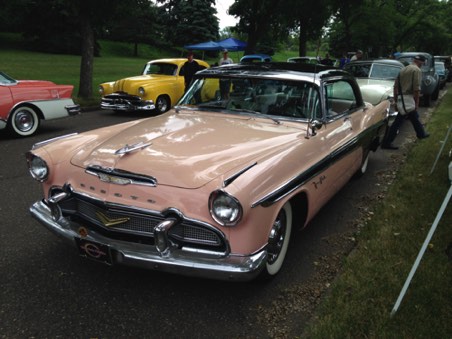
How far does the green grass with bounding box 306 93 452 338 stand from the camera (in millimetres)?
2490

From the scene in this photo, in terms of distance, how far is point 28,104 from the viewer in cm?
776

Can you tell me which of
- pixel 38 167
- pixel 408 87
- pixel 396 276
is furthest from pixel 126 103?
pixel 396 276

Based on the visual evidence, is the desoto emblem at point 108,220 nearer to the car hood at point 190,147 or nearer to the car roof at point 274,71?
the car hood at point 190,147

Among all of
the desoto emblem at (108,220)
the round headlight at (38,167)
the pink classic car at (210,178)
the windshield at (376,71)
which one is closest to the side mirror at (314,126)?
the pink classic car at (210,178)

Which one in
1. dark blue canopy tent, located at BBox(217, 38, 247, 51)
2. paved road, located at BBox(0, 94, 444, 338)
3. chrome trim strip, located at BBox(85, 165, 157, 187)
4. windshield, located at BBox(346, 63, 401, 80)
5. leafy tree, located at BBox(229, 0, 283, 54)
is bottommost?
paved road, located at BBox(0, 94, 444, 338)

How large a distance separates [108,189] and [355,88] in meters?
3.63

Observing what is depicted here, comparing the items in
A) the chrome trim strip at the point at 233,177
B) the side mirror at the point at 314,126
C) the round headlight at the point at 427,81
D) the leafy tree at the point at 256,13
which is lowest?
the chrome trim strip at the point at 233,177

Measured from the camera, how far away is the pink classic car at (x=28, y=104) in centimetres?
747

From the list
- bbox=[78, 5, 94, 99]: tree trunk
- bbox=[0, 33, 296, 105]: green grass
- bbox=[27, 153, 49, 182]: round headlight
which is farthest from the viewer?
bbox=[0, 33, 296, 105]: green grass

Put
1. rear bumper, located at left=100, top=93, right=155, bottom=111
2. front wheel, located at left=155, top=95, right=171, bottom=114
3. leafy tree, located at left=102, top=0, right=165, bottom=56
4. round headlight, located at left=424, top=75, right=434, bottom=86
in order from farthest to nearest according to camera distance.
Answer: leafy tree, located at left=102, top=0, right=165, bottom=56
round headlight, located at left=424, top=75, right=434, bottom=86
front wheel, located at left=155, top=95, right=171, bottom=114
rear bumper, located at left=100, top=93, right=155, bottom=111

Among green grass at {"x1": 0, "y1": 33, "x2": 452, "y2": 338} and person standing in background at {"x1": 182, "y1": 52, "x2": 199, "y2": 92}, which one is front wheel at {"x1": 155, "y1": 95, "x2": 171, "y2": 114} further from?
green grass at {"x1": 0, "y1": 33, "x2": 452, "y2": 338}

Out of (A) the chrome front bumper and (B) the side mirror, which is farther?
(B) the side mirror

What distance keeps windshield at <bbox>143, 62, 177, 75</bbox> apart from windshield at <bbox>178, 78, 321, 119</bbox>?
7.65 meters

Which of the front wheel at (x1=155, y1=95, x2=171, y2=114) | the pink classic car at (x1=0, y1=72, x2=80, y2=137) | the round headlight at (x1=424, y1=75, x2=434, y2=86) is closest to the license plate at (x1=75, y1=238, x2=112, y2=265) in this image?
the pink classic car at (x1=0, y1=72, x2=80, y2=137)
